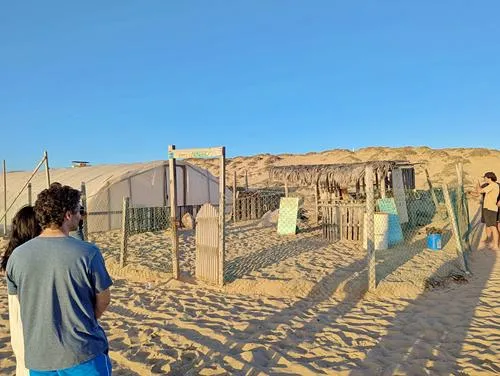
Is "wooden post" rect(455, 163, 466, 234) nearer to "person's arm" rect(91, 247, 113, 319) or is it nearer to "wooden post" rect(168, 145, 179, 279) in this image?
"wooden post" rect(168, 145, 179, 279)

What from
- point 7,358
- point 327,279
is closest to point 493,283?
point 327,279

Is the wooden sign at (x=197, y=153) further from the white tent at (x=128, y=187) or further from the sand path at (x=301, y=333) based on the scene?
the white tent at (x=128, y=187)

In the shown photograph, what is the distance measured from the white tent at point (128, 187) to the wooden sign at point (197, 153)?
7.19m

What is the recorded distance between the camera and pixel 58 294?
222cm

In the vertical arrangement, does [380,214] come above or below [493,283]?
above

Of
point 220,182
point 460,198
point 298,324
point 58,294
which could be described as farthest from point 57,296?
point 460,198

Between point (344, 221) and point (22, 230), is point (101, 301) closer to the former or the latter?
point (22, 230)

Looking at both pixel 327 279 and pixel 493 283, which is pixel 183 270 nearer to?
pixel 327 279

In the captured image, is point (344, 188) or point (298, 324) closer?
point (298, 324)

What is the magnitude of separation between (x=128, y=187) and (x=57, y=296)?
48.2ft

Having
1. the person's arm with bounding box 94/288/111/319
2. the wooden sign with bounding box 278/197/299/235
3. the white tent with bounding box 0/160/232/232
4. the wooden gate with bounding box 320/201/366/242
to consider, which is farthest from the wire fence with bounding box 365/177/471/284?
the white tent with bounding box 0/160/232/232

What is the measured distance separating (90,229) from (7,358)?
418 inches

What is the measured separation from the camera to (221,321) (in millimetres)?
Answer: 5676

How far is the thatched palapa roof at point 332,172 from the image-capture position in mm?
13055
